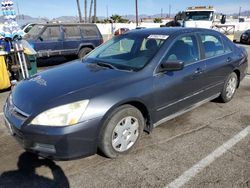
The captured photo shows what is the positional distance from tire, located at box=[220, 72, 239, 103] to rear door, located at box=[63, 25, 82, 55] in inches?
276

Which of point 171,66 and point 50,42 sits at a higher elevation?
point 171,66

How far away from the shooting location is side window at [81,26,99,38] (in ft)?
36.4


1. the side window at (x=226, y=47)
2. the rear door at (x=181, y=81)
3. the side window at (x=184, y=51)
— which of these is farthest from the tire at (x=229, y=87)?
the side window at (x=184, y=51)

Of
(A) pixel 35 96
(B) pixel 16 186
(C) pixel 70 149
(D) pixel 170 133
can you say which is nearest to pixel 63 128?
(C) pixel 70 149

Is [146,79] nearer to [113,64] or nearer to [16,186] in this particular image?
[113,64]

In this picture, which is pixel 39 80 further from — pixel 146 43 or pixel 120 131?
pixel 146 43

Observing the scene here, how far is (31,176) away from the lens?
2.99m

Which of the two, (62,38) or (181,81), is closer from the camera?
(181,81)

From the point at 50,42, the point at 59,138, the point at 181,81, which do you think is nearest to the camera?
the point at 59,138

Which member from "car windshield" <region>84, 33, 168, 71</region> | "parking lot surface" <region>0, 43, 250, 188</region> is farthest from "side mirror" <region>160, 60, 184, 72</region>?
"parking lot surface" <region>0, 43, 250, 188</region>

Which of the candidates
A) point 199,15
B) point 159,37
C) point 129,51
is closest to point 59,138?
point 129,51

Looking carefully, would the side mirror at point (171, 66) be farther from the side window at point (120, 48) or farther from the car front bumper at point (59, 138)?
the car front bumper at point (59, 138)

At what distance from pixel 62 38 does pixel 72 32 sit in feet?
1.76

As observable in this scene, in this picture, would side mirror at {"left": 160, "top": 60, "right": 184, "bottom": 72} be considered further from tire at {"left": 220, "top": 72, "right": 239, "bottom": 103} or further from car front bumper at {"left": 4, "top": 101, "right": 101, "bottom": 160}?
tire at {"left": 220, "top": 72, "right": 239, "bottom": 103}
